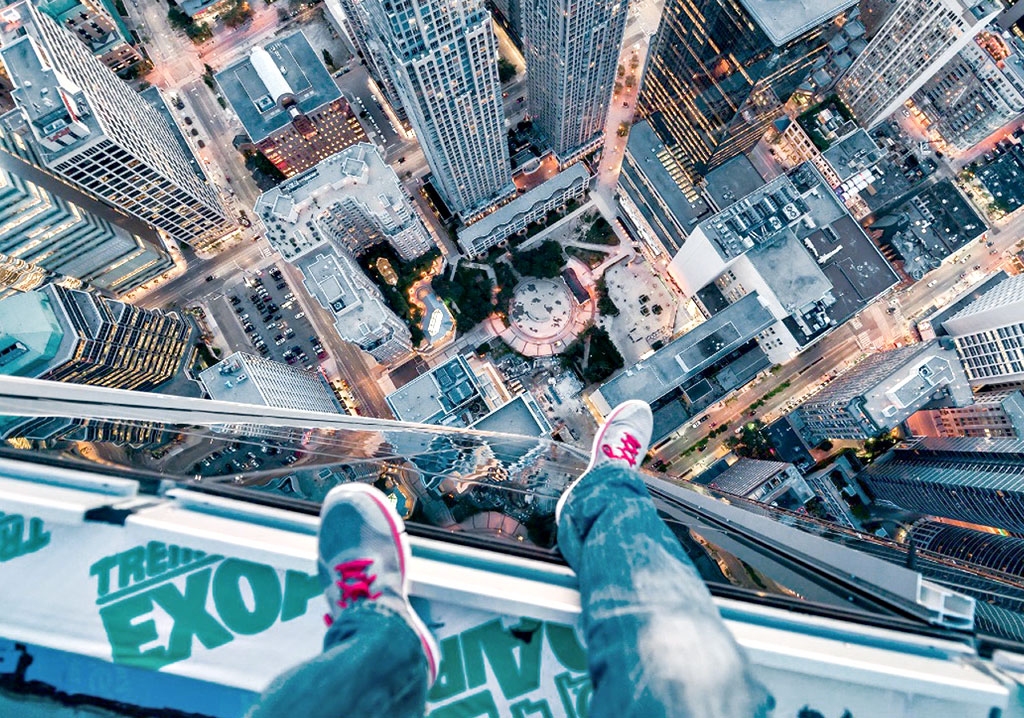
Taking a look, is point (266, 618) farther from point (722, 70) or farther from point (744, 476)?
point (722, 70)

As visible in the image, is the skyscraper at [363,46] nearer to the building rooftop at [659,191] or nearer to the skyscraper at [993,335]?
the building rooftop at [659,191]

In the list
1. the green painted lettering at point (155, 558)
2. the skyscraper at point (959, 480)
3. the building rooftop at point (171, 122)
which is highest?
the building rooftop at point (171, 122)

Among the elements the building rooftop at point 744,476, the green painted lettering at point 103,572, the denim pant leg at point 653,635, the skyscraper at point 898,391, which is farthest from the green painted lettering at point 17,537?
the skyscraper at point 898,391

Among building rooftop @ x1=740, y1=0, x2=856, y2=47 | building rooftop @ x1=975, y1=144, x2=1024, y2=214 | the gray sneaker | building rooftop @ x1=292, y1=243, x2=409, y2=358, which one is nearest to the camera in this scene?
the gray sneaker

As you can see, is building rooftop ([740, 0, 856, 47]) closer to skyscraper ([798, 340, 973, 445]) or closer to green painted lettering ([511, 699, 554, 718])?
skyscraper ([798, 340, 973, 445])

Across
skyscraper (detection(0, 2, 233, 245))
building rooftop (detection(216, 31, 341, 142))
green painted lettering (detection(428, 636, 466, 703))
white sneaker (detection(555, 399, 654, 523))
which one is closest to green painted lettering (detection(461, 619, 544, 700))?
green painted lettering (detection(428, 636, 466, 703))

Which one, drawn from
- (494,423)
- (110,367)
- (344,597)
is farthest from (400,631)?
(110,367)
